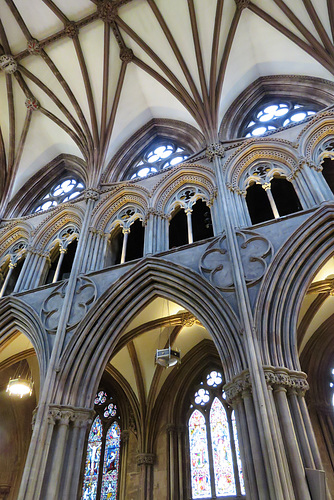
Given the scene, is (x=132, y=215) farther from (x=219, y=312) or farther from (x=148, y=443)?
(x=148, y=443)

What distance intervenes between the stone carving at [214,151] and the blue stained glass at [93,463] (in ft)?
30.2

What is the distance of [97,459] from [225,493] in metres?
4.18

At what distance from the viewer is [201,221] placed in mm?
13883

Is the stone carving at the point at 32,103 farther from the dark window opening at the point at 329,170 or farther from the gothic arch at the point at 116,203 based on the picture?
the dark window opening at the point at 329,170

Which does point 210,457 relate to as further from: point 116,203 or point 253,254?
point 116,203

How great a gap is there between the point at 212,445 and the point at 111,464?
10.9 feet

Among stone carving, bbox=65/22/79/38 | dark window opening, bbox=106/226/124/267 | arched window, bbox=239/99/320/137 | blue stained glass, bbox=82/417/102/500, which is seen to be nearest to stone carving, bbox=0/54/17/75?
stone carving, bbox=65/22/79/38

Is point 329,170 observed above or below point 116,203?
above

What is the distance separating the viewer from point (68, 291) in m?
9.31

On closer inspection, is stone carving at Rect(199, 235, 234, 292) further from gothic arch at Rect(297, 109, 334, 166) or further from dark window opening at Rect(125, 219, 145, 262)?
dark window opening at Rect(125, 219, 145, 262)

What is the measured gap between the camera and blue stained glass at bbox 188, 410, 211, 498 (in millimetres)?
9789

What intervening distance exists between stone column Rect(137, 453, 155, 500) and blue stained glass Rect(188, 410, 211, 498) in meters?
1.21

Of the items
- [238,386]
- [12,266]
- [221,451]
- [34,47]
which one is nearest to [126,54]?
[34,47]

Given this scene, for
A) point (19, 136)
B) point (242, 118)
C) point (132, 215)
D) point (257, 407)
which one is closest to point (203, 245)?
point (132, 215)
